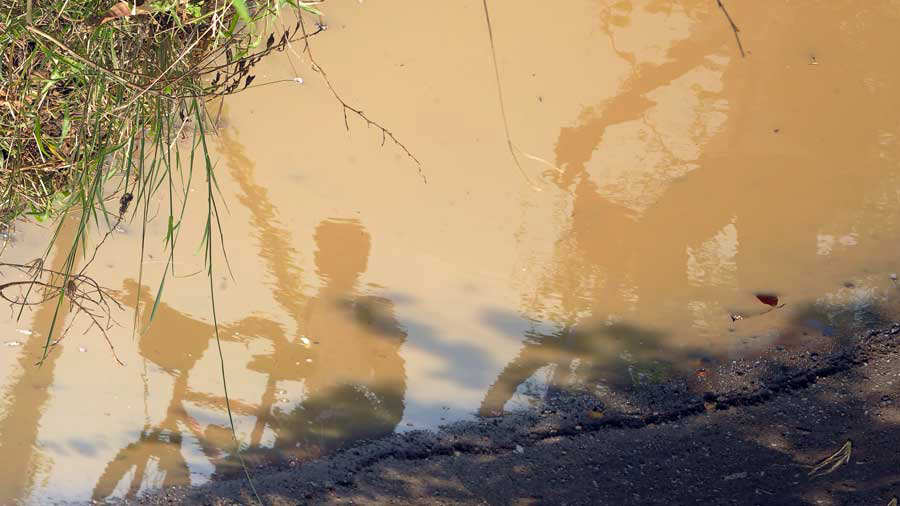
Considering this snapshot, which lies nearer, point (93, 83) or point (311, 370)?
point (93, 83)

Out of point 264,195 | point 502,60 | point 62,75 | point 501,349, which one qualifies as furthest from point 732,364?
point 62,75

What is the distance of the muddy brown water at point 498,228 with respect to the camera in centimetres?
235

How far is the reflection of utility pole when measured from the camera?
2.48 meters

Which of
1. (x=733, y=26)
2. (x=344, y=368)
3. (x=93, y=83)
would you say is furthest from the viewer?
(x=344, y=368)

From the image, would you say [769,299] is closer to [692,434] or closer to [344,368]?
[692,434]

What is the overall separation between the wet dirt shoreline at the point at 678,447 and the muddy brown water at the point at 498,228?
97 mm

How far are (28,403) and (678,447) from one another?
104 inches

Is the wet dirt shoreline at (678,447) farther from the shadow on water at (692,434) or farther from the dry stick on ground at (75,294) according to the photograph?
the dry stick on ground at (75,294)

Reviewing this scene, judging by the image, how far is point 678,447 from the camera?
93.9 inches

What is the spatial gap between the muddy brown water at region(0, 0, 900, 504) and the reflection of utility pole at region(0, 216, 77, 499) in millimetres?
13

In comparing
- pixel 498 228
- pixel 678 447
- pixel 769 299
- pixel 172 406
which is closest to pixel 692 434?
pixel 678 447

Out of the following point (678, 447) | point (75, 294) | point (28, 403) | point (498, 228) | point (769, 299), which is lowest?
point (28, 403)

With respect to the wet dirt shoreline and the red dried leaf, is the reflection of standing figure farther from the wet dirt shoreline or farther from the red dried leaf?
the red dried leaf

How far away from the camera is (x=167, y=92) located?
72.7 inches
